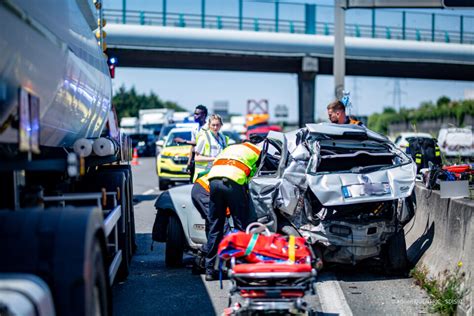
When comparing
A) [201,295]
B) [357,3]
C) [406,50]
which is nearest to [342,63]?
[357,3]

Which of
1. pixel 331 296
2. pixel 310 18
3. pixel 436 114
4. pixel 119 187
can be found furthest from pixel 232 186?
pixel 436 114

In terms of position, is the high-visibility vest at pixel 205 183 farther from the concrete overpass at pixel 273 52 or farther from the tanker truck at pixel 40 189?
the concrete overpass at pixel 273 52

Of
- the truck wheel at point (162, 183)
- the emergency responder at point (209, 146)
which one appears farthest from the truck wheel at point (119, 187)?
the truck wheel at point (162, 183)

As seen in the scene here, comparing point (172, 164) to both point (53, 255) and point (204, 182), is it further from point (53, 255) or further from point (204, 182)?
point (53, 255)

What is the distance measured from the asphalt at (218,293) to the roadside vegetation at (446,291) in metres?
0.12

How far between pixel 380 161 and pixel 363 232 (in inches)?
41.8

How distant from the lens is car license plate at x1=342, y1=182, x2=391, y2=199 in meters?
8.83

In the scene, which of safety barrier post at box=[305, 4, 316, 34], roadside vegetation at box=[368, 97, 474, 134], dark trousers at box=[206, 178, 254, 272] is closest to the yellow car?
dark trousers at box=[206, 178, 254, 272]

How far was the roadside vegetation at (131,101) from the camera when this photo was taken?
12342 centimetres

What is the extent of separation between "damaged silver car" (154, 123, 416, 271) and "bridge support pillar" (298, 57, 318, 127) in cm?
3487

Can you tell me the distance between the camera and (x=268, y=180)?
371 inches

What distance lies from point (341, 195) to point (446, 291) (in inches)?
66.5

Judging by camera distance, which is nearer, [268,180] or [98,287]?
[98,287]

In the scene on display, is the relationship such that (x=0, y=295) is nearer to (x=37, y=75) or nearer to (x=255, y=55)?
(x=37, y=75)
